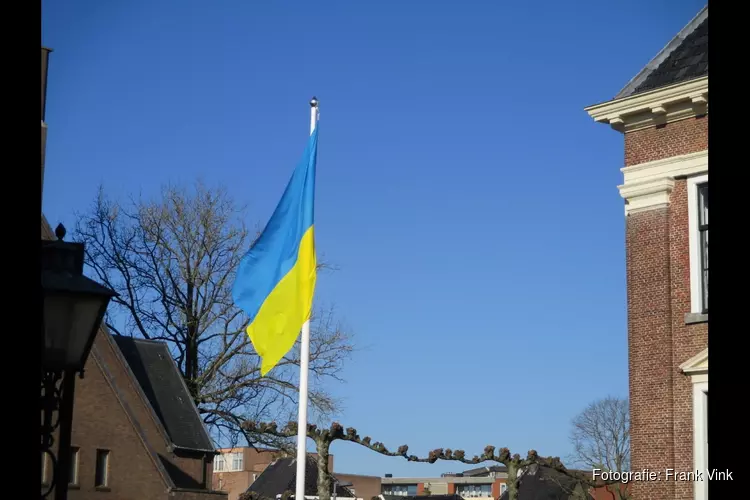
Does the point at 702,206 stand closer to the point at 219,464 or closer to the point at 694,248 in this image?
the point at 694,248

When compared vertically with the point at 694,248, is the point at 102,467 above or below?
below

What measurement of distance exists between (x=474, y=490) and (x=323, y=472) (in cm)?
10017

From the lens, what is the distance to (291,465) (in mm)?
80250

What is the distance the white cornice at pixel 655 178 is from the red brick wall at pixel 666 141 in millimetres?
139

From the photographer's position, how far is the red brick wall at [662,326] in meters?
19.8

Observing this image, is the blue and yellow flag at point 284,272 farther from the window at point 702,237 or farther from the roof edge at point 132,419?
the roof edge at point 132,419

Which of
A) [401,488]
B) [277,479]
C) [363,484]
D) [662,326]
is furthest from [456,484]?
[662,326]

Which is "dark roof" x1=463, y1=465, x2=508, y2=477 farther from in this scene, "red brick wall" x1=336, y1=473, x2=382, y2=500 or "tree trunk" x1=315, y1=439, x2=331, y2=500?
"tree trunk" x1=315, y1=439, x2=331, y2=500

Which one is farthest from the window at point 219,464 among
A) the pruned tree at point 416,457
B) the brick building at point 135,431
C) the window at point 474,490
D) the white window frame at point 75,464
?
the pruned tree at point 416,457

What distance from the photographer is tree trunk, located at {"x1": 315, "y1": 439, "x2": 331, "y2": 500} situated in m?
21.8

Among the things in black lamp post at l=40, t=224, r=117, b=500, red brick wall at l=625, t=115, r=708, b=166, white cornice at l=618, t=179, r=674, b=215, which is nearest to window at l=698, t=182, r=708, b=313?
white cornice at l=618, t=179, r=674, b=215

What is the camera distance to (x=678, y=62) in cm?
2167

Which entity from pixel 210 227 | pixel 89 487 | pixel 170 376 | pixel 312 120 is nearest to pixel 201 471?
pixel 170 376

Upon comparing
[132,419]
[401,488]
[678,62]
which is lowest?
[401,488]
